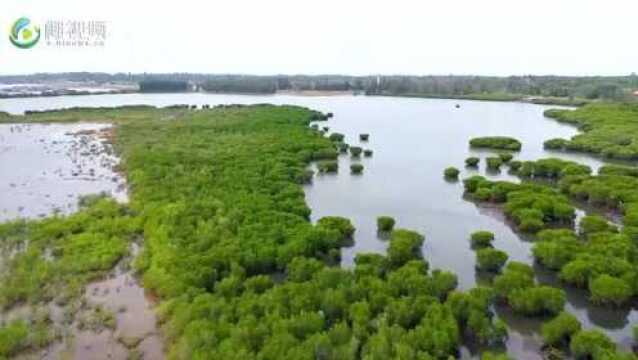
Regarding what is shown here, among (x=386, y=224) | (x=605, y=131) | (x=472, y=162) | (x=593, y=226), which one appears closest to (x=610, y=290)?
(x=593, y=226)

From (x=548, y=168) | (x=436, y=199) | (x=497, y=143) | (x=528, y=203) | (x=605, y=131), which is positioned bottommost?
(x=436, y=199)

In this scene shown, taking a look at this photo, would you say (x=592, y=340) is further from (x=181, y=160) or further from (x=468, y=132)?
(x=468, y=132)

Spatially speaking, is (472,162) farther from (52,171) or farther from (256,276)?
(52,171)

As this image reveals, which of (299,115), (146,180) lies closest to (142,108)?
(299,115)

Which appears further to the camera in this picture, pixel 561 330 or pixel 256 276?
pixel 256 276

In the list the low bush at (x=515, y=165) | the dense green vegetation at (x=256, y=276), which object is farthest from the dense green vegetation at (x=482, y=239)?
the low bush at (x=515, y=165)

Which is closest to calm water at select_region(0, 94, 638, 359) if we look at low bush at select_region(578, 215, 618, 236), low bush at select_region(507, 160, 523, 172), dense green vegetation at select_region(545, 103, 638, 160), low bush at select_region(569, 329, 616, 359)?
low bush at select_region(507, 160, 523, 172)
